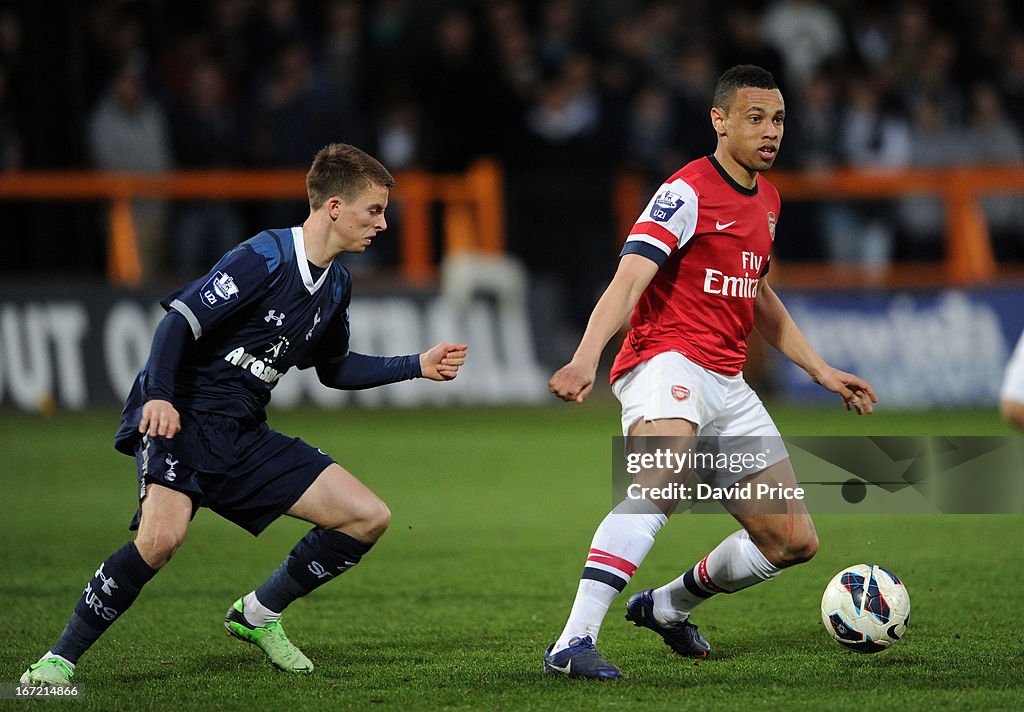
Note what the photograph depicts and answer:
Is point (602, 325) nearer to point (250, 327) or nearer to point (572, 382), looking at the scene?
point (572, 382)

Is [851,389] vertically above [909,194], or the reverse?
[909,194]

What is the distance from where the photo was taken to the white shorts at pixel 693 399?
5.26 m

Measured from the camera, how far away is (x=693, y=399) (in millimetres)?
5289

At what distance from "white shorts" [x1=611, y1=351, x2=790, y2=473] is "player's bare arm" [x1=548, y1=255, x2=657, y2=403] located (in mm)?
308

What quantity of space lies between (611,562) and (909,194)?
36.3 ft

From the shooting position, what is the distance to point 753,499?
540 centimetres

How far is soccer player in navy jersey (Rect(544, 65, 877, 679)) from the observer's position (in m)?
5.18

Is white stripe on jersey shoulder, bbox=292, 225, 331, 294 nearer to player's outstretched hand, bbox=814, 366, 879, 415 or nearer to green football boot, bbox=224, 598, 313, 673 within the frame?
green football boot, bbox=224, 598, 313, 673

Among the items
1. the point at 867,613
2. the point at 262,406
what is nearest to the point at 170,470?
the point at 262,406

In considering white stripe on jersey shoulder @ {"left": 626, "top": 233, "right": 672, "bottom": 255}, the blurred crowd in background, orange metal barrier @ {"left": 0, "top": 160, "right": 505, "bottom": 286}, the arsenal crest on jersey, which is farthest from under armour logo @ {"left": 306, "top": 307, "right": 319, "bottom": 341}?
the blurred crowd in background

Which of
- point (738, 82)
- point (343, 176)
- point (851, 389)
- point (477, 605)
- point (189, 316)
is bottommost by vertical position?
point (477, 605)

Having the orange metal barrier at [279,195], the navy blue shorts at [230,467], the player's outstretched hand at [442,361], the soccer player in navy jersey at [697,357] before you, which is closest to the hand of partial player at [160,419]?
the navy blue shorts at [230,467]

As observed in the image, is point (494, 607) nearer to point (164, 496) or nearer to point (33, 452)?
point (164, 496)

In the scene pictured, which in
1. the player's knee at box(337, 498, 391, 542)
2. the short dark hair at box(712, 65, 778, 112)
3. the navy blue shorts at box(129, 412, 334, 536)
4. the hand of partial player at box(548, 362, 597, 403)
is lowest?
the player's knee at box(337, 498, 391, 542)
